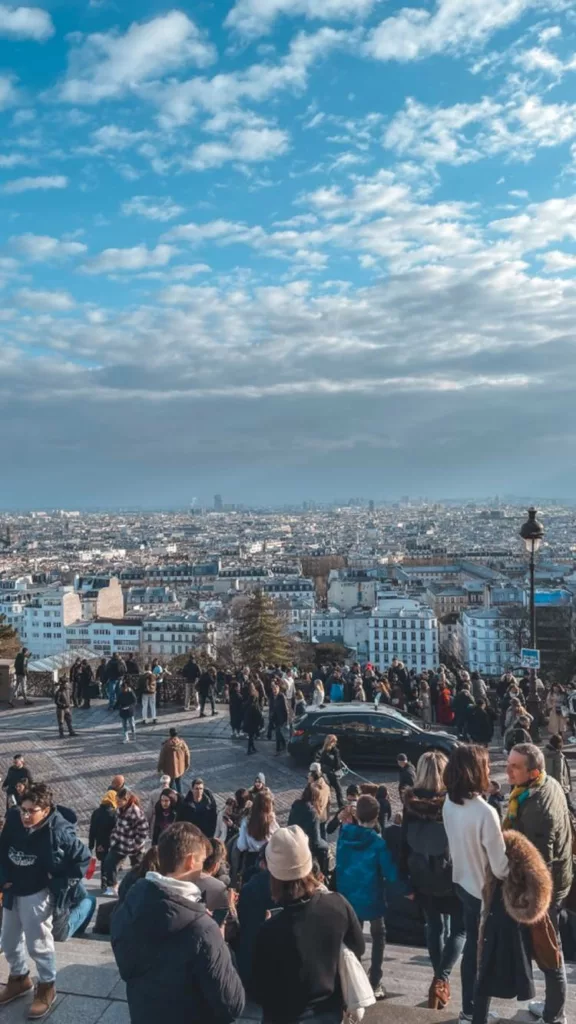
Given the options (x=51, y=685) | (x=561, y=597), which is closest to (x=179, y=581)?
(x=561, y=597)

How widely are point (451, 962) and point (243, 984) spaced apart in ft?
6.52

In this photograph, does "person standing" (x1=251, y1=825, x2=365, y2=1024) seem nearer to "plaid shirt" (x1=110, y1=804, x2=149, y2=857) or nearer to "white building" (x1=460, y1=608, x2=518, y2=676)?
"plaid shirt" (x1=110, y1=804, x2=149, y2=857)

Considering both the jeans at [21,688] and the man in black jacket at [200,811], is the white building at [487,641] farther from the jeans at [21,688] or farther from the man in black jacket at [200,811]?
the man in black jacket at [200,811]

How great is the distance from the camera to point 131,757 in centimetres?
1420

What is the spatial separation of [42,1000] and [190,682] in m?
13.0

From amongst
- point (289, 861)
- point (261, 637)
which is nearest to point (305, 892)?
point (289, 861)

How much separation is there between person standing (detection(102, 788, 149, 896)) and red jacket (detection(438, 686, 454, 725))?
8.91 meters

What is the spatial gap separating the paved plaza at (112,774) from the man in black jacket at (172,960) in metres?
1.38

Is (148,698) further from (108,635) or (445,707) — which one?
(108,635)

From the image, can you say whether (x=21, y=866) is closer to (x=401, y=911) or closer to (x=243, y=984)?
(x=243, y=984)

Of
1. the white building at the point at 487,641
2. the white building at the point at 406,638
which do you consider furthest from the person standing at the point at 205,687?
the white building at the point at 406,638

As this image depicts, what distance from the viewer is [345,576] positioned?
140 meters

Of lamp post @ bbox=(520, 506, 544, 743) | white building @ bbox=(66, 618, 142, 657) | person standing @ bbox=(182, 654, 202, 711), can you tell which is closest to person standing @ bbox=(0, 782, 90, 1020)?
lamp post @ bbox=(520, 506, 544, 743)

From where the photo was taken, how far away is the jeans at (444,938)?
5066 millimetres
